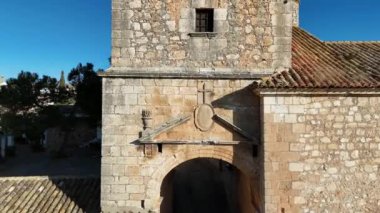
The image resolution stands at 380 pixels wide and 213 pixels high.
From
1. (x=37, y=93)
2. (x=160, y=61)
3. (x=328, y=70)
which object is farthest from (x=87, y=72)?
(x=328, y=70)

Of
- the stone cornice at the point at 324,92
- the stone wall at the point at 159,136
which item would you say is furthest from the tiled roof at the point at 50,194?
the stone cornice at the point at 324,92

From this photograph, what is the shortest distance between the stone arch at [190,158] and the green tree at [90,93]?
50.1 feet

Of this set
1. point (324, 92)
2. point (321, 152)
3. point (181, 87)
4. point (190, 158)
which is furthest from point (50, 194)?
point (324, 92)

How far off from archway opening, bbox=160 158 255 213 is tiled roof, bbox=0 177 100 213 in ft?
11.9

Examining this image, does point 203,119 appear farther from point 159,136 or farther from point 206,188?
point 206,188

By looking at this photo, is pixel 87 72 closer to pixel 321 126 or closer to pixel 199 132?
pixel 199 132

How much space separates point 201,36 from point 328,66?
123 inches

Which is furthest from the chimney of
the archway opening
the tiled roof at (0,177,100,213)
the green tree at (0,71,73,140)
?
the green tree at (0,71,73,140)

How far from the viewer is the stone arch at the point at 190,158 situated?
7844mm

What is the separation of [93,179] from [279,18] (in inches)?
244

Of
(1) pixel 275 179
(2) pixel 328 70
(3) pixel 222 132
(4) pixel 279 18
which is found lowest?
(1) pixel 275 179

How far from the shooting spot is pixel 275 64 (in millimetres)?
8102

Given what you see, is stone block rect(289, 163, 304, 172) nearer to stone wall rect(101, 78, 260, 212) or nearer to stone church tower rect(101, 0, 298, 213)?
stone church tower rect(101, 0, 298, 213)

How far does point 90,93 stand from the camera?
2239cm
